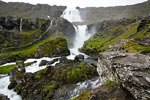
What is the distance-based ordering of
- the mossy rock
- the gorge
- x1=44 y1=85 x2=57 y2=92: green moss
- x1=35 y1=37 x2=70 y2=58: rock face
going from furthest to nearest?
the mossy rock, x1=35 y1=37 x2=70 y2=58: rock face, x1=44 y1=85 x2=57 y2=92: green moss, the gorge

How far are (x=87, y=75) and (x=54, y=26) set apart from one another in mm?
85819

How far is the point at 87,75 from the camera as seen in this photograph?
2658 cm

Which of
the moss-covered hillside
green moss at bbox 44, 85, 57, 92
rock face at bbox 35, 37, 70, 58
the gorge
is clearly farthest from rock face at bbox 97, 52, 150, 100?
rock face at bbox 35, 37, 70, 58

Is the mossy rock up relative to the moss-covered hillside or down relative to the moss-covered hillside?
down

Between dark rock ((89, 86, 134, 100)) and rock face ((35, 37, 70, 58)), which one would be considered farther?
rock face ((35, 37, 70, 58))

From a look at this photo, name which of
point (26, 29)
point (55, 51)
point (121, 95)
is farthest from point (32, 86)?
point (26, 29)

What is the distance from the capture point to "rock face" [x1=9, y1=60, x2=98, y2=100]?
20.7 meters

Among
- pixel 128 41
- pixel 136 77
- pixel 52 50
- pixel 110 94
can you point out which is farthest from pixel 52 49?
pixel 136 77

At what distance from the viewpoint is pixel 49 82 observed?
947 inches

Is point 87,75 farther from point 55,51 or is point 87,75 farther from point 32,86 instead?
point 55,51

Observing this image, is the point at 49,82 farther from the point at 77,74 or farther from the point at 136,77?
the point at 136,77

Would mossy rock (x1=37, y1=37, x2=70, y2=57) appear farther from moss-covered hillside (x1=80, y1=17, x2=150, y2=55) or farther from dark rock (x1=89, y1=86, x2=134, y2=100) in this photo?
dark rock (x1=89, y1=86, x2=134, y2=100)

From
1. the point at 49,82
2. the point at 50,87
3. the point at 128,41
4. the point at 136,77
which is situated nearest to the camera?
the point at 136,77

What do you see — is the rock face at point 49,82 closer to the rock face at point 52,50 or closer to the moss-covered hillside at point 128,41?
the moss-covered hillside at point 128,41
